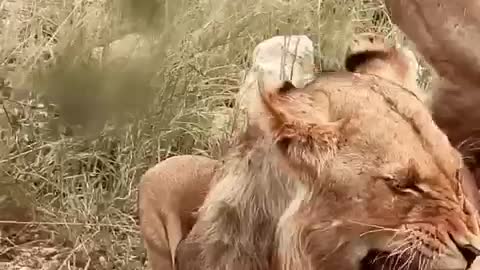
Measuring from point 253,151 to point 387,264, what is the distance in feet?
0.71

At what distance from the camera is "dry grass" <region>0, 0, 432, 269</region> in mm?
2207

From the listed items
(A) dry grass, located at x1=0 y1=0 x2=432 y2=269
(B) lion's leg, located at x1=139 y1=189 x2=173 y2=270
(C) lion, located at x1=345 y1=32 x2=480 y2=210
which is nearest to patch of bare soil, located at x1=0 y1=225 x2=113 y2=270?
(A) dry grass, located at x1=0 y1=0 x2=432 y2=269

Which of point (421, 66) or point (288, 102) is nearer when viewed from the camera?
point (288, 102)

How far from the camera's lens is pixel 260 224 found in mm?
1413

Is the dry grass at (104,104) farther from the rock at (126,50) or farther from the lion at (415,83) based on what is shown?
the lion at (415,83)

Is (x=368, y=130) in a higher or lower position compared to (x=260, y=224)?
higher

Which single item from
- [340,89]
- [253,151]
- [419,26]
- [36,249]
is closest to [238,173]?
[253,151]

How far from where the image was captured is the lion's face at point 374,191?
4.36 feet

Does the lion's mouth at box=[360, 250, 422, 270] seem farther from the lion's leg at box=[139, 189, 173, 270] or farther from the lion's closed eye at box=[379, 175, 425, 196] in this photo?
the lion's leg at box=[139, 189, 173, 270]

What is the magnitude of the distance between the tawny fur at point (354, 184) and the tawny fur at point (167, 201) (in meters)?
0.39

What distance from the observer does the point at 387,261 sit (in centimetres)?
135

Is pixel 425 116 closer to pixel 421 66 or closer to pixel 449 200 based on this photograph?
pixel 449 200

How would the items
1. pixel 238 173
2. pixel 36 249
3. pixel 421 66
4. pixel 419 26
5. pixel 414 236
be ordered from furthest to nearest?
pixel 36 249, pixel 421 66, pixel 419 26, pixel 238 173, pixel 414 236

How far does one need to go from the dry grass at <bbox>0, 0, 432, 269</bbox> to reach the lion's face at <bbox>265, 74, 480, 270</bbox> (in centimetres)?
85
